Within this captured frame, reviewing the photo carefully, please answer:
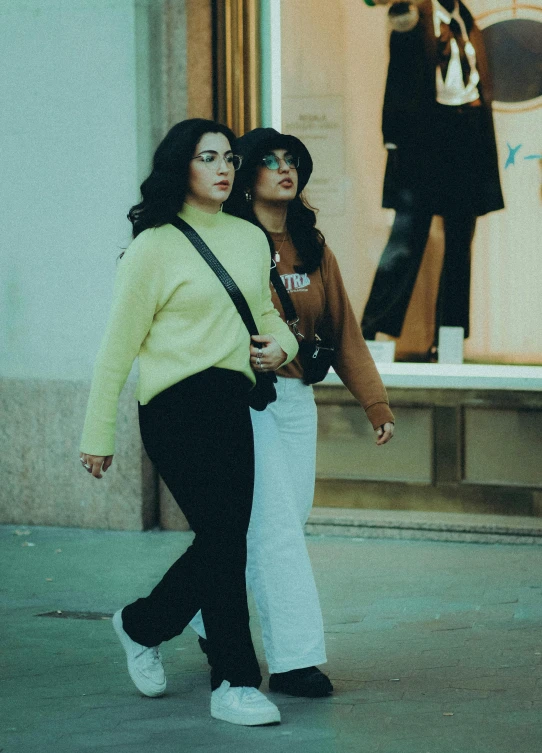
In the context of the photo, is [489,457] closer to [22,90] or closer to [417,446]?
[417,446]

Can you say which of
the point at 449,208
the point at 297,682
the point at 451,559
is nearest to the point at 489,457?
the point at 451,559

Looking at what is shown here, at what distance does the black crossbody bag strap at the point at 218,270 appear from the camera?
4156 millimetres

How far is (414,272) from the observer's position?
7516 mm

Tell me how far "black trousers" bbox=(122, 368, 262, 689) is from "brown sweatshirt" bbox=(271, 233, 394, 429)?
1.68 feet

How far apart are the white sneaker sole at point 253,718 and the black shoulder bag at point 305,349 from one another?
3.81ft

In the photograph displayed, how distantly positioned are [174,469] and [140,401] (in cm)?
Answer: 25

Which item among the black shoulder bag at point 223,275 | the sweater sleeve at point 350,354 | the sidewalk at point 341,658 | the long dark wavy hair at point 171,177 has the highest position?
the long dark wavy hair at point 171,177

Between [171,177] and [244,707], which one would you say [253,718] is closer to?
[244,707]

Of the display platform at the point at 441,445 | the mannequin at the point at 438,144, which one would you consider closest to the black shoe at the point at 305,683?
the display platform at the point at 441,445

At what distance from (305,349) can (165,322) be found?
67 centimetres

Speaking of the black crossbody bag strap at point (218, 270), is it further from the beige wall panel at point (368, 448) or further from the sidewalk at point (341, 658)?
the beige wall panel at point (368, 448)

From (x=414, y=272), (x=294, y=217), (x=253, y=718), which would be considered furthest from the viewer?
(x=414, y=272)

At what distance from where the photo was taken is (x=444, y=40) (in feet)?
23.9

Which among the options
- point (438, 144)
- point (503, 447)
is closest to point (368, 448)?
point (503, 447)
